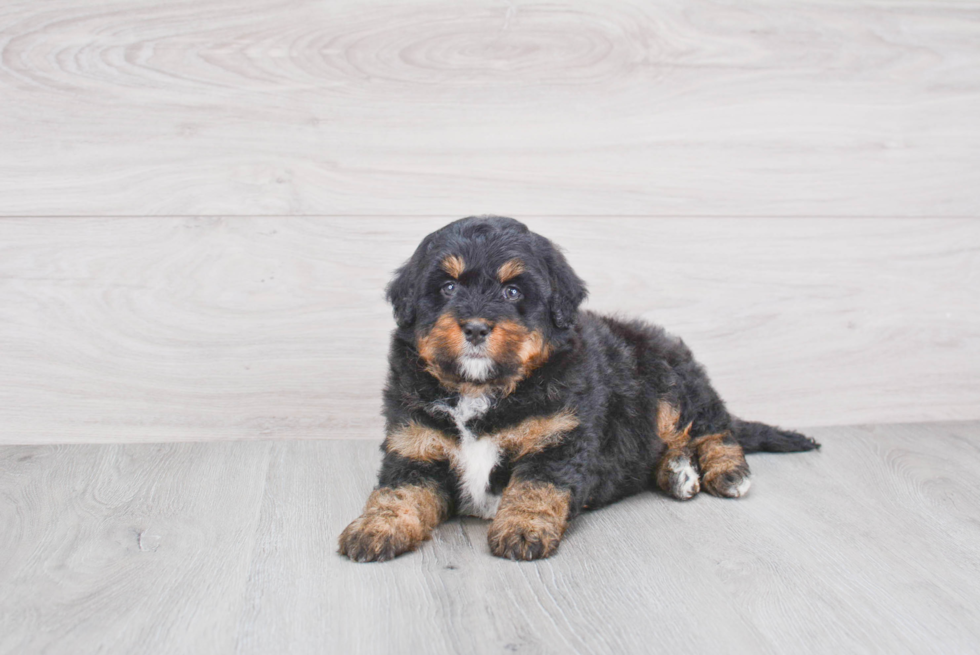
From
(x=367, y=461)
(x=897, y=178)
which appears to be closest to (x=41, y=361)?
(x=367, y=461)

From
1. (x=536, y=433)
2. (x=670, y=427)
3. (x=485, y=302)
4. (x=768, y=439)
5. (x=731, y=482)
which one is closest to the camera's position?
(x=485, y=302)

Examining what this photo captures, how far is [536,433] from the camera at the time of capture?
2.49 meters

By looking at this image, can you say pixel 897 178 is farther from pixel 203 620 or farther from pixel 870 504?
pixel 203 620

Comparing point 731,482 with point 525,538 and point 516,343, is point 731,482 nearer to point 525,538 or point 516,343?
point 525,538

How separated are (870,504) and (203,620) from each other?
83.0 inches

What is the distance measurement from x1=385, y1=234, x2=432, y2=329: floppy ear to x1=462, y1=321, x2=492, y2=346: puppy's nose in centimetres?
25

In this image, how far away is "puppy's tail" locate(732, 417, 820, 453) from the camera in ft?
11.0

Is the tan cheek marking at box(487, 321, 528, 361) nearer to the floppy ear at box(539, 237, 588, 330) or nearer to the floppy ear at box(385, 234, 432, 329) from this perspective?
the floppy ear at box(539, 237, 588, 330)

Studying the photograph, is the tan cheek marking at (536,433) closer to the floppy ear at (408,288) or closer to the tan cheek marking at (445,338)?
the tan cheek marking at (445,338)

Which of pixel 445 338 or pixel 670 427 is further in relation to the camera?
pixel 670 427

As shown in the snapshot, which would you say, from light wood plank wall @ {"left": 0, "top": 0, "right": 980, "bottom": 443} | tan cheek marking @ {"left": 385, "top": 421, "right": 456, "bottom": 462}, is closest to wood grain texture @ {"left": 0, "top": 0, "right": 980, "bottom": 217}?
light wood plank wall @ {"left": 0, "top": 0, "right": 980, "bottom": 443}

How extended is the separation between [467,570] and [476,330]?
0.63 meters

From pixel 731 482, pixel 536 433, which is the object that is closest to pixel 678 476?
pixel 731 482

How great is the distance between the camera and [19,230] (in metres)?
3.36
